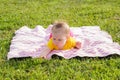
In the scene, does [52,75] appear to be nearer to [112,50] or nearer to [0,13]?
[112,50]

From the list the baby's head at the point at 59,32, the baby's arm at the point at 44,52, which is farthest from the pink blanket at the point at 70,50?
the baby's head at the point at 59,32

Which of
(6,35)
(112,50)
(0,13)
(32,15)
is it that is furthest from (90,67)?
(0,13)

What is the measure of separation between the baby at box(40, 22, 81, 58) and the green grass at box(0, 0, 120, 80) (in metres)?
0.32

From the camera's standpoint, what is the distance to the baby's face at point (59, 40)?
5.42m

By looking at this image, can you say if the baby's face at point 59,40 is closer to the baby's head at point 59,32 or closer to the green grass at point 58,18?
the baby's head at point 59,32

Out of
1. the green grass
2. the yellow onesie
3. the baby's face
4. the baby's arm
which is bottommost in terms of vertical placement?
the green grass

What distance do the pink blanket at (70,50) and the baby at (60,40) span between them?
0.09 meters

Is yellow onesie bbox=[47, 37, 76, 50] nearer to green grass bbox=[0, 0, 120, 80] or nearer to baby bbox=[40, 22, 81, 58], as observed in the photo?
baby bbox=[40, 22, 81, 58]

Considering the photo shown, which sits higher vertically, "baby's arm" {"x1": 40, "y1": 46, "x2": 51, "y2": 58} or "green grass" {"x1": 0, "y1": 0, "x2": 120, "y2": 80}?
"baby's arm" {"x1": 40, "y1": 46, "x2": 51, "y2": 58}

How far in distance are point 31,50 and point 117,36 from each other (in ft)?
5.41

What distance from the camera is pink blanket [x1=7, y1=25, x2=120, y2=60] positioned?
5363mm

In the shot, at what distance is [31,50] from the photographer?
5.64m

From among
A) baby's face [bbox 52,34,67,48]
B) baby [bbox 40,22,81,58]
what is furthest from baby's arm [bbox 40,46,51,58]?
baby's face [bbox 52,34,67,48]

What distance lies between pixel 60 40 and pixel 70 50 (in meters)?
0.23
